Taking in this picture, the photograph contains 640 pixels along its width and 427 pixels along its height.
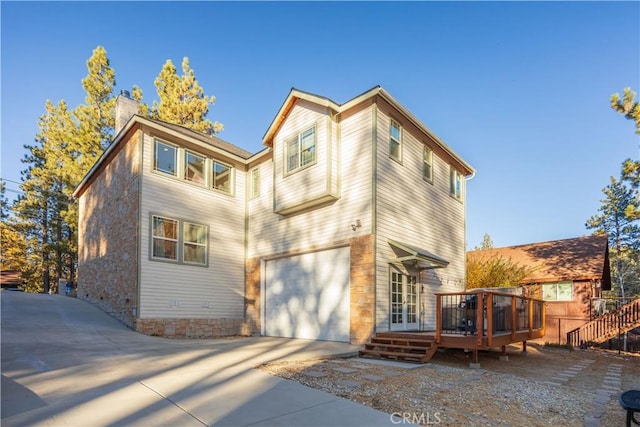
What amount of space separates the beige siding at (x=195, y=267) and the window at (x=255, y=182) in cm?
44

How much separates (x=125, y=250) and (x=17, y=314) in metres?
3.36

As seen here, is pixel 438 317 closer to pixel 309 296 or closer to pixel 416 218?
pixel 416 218

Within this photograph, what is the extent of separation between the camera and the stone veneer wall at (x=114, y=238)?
11469 mm

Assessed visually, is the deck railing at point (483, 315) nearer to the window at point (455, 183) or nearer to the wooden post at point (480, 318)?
the wooden post at point (480, 318)

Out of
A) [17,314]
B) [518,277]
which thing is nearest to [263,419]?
[17,314]

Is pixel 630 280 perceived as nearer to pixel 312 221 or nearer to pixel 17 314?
pixel 312 221

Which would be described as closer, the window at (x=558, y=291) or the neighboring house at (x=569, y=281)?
the neighboring house at (x=569, y=281)

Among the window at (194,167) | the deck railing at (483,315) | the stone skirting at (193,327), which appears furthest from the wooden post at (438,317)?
the window at (194,167)

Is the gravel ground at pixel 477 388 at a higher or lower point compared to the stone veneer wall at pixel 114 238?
lower

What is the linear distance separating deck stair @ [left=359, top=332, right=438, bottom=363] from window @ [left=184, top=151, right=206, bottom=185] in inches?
323

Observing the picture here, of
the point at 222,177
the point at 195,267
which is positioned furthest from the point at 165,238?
the point at 222,177

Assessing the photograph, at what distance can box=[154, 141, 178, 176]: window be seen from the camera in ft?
39.2

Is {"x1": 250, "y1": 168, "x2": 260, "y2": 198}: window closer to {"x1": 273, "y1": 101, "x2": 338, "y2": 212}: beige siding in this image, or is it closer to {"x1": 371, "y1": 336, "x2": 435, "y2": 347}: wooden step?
{"x1": 273, "y1": 101, "x2": 338, "y2": 212}: beige siding

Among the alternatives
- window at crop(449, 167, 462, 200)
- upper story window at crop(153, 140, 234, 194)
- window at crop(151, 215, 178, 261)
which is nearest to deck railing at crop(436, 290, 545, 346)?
window at crop(449, 167, 462, 200)
